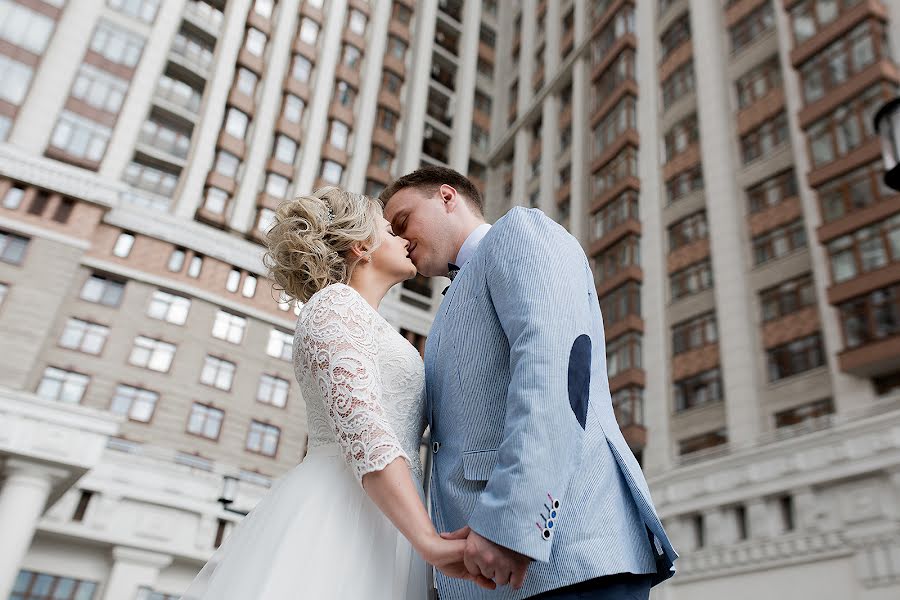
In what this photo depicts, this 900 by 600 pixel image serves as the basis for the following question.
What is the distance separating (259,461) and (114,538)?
5770 mm

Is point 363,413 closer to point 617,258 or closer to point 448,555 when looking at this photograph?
point 448,555

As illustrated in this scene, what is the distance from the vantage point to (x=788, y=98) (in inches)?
938

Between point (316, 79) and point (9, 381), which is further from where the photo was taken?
point (316, 79)

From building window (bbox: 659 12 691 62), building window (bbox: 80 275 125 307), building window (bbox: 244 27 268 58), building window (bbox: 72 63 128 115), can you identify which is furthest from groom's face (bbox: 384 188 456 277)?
building window (bbox: 244 27 268 58)

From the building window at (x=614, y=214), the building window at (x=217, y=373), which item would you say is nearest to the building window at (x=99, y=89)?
the building window at (x=217, y=373)

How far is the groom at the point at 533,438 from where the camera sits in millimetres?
1896

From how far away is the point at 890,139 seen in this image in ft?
14.6

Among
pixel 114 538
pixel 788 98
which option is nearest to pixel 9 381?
pixel 114 538

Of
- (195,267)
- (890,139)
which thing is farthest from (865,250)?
(195,267)

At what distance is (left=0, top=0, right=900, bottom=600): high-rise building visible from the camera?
20.0m

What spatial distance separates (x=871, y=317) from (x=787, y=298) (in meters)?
2.90

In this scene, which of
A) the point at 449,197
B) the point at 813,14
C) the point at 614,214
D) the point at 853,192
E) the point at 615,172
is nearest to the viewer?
the point at 449,197

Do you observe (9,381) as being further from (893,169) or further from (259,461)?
(893,169)

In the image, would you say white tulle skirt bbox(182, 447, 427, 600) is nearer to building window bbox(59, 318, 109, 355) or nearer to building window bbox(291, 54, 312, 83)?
building window bbox(59, 318, 109, 355)
